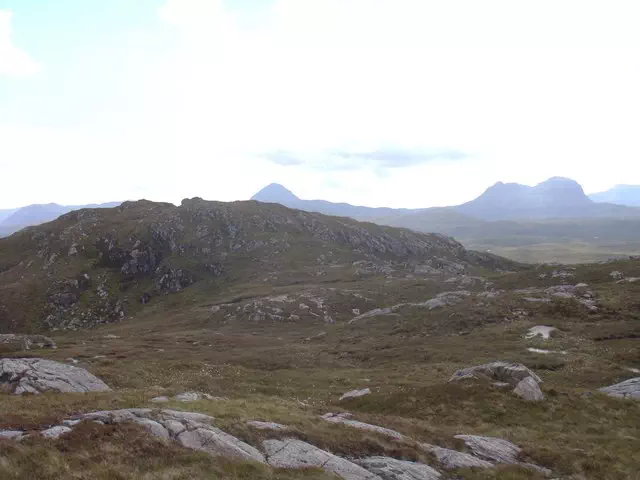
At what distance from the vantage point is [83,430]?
18.8 m

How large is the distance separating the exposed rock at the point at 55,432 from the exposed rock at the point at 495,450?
21.2 m

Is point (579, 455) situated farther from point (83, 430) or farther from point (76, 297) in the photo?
point (76, 297)

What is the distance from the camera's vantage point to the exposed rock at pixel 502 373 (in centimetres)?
3800

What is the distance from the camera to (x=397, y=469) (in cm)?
2038

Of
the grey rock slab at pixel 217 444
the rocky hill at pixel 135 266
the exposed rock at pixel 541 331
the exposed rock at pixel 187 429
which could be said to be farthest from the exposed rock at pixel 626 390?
the rocky hill at pixel 135 266

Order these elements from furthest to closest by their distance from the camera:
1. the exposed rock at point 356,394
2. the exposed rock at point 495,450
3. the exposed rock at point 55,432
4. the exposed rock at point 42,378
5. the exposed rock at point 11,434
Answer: the exposed rock at point 356,394 < the exposed rock at point 42,378 < the exposed rock at point 495,450 < the exposed rock at point 55,432 < the exposed rock at point 11,434

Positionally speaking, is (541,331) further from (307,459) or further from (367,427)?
(307,459)

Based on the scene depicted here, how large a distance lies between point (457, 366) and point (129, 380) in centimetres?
3898

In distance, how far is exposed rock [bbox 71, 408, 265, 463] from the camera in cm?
1908

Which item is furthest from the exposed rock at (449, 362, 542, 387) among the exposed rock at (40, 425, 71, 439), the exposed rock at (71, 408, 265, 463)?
the exposed rock at (40, 425, 71, 439)

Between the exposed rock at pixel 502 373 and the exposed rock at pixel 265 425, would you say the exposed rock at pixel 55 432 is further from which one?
the exposed rock at pixel 502 373

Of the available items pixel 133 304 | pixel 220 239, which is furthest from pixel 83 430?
pixel 220 239

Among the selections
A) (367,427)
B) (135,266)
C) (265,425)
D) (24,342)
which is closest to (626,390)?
Result: (367,427)

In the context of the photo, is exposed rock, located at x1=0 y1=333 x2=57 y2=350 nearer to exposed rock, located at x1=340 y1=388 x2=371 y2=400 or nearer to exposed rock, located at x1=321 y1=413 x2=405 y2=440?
exposed rock, located at x1=340 y1=388 x2=371 y2=400
